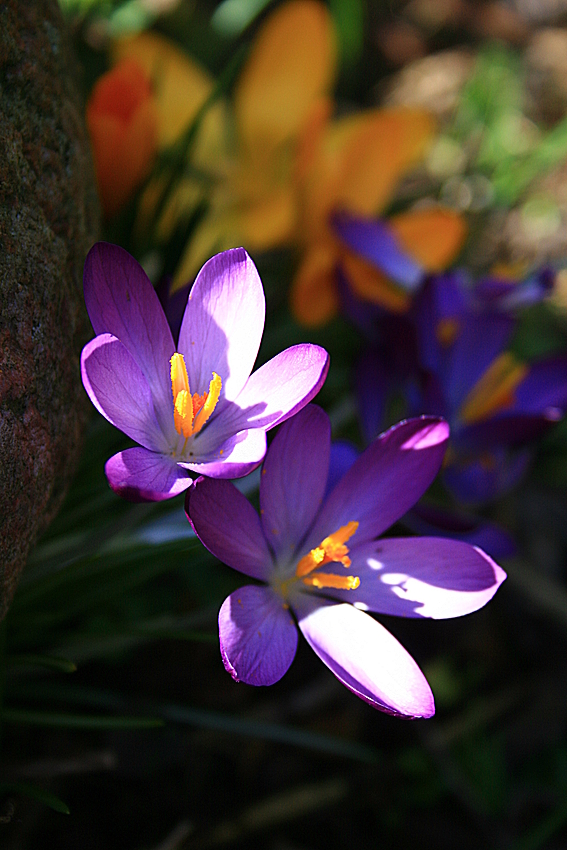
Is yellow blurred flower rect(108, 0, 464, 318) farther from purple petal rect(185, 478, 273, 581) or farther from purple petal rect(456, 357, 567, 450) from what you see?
purple petal rect(185, 478, 273, 581)

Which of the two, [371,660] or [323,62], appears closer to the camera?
[371,660]

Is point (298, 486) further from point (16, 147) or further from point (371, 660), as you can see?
point (16, 147)

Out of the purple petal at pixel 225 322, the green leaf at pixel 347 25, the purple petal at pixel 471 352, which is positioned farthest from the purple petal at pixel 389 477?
the green leaf at pixel 347 25

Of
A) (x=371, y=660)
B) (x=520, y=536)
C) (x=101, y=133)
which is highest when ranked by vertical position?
(x=101, y=133)

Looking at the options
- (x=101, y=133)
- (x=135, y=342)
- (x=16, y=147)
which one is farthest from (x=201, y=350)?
(x=101, y=133)

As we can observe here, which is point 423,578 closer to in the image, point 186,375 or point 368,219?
point 186,375

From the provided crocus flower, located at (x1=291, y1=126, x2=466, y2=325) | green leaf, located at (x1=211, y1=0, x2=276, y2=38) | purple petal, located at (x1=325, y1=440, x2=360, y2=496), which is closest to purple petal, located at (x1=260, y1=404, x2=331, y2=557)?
purple petal, located at (x1=325, y1=440, x2=360, y2=496)

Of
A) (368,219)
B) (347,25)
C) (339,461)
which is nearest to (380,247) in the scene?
(368,219)

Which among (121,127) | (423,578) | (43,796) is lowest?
(43,796)
